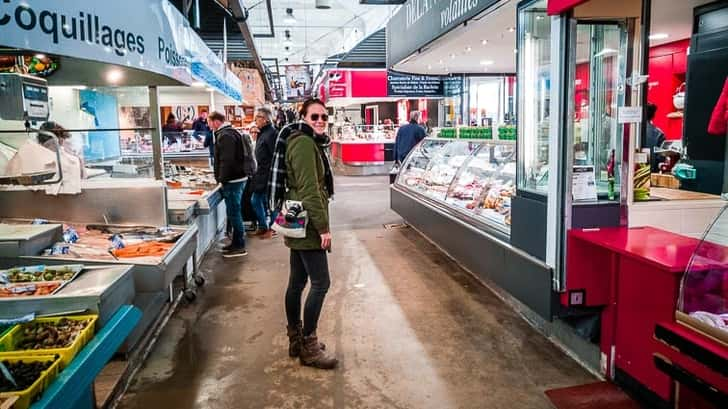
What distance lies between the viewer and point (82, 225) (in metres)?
4.53

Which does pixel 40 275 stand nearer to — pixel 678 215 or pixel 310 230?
pixel 310 230

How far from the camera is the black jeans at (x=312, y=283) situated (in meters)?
3.56

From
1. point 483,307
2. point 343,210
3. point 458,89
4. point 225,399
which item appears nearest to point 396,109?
point 458,89

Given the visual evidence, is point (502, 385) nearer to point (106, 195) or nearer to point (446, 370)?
point (446, 370)

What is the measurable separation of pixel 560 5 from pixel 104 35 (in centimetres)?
245

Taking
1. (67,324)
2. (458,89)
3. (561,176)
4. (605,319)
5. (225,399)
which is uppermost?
(458,89)

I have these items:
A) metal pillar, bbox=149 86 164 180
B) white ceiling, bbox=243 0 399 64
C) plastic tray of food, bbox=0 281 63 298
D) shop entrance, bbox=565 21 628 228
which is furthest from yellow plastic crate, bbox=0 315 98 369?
white ceiling, bbox=243 0 399 64

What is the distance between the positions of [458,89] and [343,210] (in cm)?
599

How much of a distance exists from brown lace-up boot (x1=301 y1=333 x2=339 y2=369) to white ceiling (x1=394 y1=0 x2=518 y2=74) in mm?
2690

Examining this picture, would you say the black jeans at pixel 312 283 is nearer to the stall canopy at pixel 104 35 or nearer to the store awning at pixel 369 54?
the stall canopy at pixel 104 35

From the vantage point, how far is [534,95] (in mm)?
3879

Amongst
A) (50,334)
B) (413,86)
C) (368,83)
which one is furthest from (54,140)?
(368,83)

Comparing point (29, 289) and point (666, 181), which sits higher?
point (666, 181)

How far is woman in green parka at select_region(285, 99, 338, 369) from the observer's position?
3457 mm
